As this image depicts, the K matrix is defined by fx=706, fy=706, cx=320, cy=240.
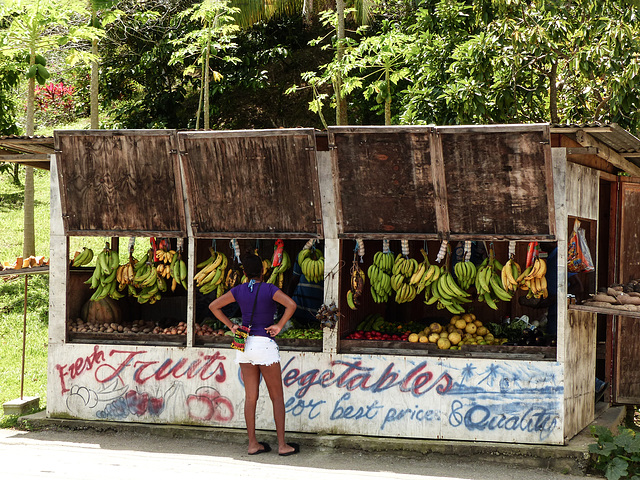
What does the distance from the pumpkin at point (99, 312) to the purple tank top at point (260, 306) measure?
2.36 metres

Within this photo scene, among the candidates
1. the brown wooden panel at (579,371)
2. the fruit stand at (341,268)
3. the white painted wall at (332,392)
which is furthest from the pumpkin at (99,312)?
the brown wooden panel at (579,371)

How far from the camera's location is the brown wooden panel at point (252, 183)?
22.2ft

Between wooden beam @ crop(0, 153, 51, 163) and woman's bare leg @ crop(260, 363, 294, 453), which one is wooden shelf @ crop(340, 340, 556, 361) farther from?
wooden beam @ crop(0, 153, 51, 163)

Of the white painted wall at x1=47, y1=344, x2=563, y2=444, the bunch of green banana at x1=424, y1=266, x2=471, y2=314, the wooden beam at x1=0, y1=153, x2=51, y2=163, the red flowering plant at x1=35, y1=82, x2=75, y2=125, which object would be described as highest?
the red flowering plant at x1=35, y1=82, x2=75, y2=125

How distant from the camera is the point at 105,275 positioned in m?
7.78

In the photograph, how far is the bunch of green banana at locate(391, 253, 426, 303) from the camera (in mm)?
7109

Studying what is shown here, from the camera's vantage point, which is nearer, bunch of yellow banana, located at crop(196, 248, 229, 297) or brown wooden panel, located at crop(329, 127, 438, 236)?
brown wooden panel, located at crop(329, 127, 438, 236)

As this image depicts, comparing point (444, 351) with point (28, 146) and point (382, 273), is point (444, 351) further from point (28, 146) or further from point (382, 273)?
point (28, 146)

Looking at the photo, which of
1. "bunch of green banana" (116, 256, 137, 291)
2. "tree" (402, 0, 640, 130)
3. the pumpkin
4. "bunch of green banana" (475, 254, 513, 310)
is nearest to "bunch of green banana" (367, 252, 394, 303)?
"bunch of green banana" (475, 254, 513, 310)

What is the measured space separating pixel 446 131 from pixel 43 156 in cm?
433

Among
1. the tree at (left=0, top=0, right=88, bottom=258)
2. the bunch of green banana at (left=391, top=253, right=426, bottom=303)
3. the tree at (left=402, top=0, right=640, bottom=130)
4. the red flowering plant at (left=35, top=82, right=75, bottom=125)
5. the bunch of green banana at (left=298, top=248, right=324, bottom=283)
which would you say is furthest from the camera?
the red flowering plant at (left=35, top=82, right=75, bottom=125)

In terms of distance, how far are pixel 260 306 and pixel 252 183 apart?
1.30m

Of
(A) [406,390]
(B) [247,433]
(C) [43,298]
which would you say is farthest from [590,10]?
(C) [43,298]

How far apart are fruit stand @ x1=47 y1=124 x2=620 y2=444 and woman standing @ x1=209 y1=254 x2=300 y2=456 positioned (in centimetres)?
60
